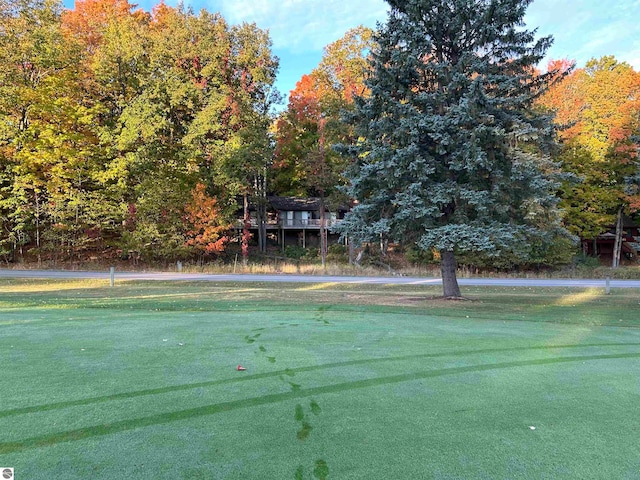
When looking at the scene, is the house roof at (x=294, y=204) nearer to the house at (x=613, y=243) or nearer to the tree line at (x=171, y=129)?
the tree line at (x=171, y=129)

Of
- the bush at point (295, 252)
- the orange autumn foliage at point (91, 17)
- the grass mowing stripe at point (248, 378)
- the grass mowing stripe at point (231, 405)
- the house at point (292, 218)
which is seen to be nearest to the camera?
the grass mowing stripe at point (231, 405)

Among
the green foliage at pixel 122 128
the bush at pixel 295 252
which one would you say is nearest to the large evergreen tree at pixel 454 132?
the green foliage at pixel 122 128

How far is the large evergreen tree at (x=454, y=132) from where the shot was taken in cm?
1269

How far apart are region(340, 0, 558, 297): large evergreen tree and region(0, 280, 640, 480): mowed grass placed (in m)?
5.66

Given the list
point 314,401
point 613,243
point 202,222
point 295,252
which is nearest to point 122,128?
point 202,222

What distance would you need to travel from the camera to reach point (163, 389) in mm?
4074

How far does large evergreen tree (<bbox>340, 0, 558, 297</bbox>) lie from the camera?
41.6ft

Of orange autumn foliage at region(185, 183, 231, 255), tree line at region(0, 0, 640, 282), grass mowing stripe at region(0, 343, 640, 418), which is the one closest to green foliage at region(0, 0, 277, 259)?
tree line at region(0, 0, 640, 282)

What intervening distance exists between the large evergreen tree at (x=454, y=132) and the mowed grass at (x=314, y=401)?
5.66m

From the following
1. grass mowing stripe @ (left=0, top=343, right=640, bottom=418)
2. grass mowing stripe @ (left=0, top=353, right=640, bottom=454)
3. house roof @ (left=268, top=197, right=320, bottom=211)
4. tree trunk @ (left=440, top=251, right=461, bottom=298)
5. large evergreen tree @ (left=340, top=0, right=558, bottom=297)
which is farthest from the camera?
house roof @ (left=268, top=197, right=320, bottom=211)

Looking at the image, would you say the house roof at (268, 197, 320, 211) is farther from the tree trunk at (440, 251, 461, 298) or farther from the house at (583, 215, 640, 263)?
the tree trunk at (440, 251, 461, 298)

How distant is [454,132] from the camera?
13.1 m

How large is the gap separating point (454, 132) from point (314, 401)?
11.0 meters

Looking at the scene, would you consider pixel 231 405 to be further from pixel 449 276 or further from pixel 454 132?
pixel 449 276
